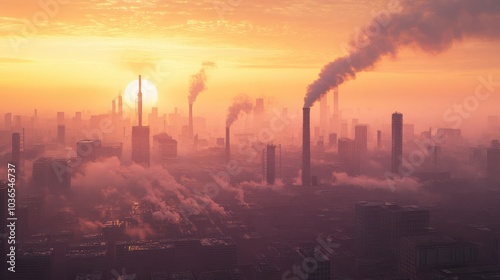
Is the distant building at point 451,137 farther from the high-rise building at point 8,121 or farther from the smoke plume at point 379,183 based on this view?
the high-rise building at point 8,121

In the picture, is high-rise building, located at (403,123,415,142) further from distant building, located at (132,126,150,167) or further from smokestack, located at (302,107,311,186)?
distant building, located at (132,126,150,167)

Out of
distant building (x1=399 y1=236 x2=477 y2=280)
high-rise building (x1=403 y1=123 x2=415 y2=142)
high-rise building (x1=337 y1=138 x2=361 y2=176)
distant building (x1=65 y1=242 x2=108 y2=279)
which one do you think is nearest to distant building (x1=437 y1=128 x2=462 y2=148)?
high-rise building (x1=403 y1=123 x2=415 y2=142)

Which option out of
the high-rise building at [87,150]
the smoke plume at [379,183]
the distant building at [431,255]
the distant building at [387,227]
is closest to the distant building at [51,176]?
the high-rise building at [87,150]

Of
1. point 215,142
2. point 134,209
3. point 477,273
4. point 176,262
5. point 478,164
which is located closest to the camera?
point 477,273

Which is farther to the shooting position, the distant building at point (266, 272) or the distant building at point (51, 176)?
the distant building at point (51, 176)

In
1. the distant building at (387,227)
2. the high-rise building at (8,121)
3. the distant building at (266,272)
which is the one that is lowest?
the distant building at (266,272)

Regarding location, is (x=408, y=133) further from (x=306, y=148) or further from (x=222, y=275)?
(x=222, y=275)

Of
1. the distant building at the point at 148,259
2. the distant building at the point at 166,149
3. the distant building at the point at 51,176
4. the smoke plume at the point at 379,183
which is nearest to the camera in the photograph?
the distant building at the point at 148,259

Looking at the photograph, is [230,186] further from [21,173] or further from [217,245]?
[217,245]

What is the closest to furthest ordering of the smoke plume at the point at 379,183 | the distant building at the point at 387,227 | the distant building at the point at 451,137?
the distant building at the point at 387,227, the smoke plume at the point at 379,183, the distant building at the point at 451,137

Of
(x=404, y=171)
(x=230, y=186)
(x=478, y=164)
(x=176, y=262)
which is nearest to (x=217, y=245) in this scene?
(x=176, y=262)
